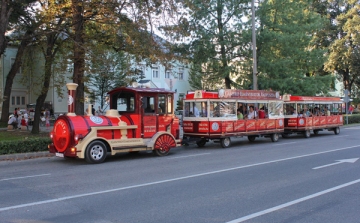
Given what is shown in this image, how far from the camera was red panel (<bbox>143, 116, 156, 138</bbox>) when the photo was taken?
13312mm

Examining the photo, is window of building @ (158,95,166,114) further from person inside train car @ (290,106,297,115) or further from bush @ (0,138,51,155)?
person inside train car @ (290,106,297,115)

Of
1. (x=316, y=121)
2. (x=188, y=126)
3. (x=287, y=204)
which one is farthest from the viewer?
(x=316, y=121)

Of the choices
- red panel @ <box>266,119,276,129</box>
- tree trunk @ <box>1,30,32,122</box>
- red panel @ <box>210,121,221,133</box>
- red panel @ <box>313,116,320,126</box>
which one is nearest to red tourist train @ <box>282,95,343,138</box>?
red panel @ <box>313,116,320,126</box>

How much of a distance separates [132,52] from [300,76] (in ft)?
55.6

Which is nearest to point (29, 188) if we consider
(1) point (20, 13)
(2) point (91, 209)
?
(2) point (91, 209)

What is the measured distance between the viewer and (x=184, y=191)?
7414 millimetres

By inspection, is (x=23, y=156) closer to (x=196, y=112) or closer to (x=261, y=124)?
(x=196, y=112)

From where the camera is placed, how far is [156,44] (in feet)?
50.1

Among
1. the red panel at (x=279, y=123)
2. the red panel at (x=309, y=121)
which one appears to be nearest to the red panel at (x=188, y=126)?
the red panel at (x=279, y=123)

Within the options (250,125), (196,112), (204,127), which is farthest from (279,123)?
(196,112)

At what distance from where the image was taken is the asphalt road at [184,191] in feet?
18.8

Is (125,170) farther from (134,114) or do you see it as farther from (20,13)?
(20,13)

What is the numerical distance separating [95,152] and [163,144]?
9.42ft

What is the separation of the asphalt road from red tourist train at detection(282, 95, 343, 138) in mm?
9561
